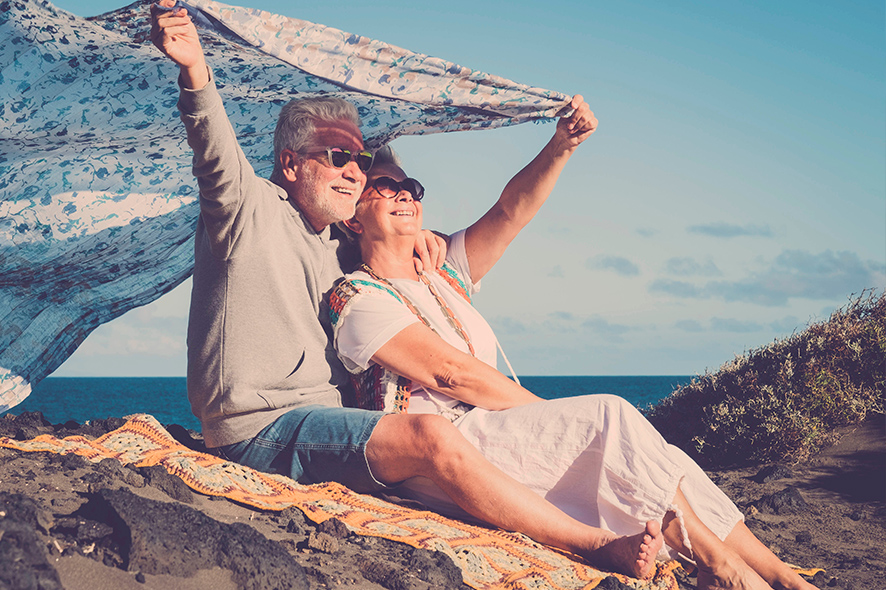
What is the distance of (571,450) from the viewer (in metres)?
3.73

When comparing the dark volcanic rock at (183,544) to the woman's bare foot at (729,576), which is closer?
the dark volcanic rock at (183,544)

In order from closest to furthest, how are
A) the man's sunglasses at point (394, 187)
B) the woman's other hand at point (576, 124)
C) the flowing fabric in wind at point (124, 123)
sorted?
the flowing fabric in wind at point (124, 123)
the man's sunglasses at point (394, 187)
the woman's other hand at point (576, 124)

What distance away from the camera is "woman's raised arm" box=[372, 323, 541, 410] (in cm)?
387

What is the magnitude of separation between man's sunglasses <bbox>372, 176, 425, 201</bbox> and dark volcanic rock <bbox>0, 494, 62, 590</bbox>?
276 centimetres

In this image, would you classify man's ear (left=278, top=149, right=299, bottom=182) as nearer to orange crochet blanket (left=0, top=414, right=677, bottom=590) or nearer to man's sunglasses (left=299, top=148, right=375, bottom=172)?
man's sunglasses (left=299, top=148, right=375, bottom=172)

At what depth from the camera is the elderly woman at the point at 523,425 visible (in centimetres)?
352

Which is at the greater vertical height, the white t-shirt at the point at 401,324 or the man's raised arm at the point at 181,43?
the man's raised arm at the point at 181,43

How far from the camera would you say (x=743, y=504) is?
22.3 feet

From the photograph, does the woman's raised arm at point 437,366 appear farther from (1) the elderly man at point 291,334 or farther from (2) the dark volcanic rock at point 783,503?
(2) the dark volcanic rock at point 783,503

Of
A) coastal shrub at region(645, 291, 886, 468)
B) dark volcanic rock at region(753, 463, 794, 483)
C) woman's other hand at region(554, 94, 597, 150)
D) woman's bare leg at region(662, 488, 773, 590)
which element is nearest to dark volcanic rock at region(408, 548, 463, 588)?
woman's bare leg at region(662, 488, 773, 590)

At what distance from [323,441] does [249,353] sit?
24.8 inches

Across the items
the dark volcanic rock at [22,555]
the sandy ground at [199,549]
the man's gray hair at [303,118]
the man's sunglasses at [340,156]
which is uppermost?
the man's gray hair at [303,118]

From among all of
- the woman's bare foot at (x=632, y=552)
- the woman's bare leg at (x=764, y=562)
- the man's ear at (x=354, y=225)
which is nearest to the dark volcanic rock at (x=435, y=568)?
the woman's bare foot at (x=632, y=552)

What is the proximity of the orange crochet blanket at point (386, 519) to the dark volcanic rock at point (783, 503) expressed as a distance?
362 centimetres
